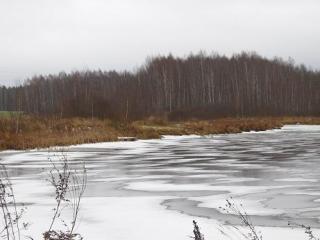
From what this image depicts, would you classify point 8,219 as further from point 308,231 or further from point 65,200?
point 308,231

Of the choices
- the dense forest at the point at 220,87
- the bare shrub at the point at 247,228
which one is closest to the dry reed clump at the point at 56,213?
the bare shrub at the point at 247,228

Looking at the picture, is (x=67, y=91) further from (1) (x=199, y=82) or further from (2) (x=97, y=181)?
(2) (x=97, y=181)

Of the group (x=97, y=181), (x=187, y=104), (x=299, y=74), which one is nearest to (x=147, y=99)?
(x=187, y=104)

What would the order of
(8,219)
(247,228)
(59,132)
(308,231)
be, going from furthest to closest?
(59,132) < (8,219) < (247,228) < (308,231)

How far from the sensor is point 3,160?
1672cm

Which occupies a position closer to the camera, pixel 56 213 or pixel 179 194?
pixel 56 213

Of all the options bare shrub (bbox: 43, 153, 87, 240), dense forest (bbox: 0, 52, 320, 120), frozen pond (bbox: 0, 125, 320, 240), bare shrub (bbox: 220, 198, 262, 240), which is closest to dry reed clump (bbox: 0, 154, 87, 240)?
bare shrub (bbox: 43, 153, 87, 240)

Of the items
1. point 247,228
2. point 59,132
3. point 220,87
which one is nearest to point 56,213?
point 247,228

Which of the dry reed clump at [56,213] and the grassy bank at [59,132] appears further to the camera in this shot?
the grassy bank at [59,132]

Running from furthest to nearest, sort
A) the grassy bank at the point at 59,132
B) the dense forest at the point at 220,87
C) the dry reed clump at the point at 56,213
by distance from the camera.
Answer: the dense forest at the point at 220,87, the grassy bank at the point at 59,132, the dry reed clump at the point at 56,213

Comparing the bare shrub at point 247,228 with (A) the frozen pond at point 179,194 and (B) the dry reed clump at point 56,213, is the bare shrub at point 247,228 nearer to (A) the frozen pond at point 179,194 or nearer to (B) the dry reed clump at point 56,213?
(A) the frozen pond at point 179,194

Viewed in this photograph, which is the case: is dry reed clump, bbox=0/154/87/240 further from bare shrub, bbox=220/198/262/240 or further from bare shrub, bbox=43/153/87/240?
bare shrub, bbox=220/198/262/240

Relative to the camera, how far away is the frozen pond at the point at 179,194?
6.26m

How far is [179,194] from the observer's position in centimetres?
910
